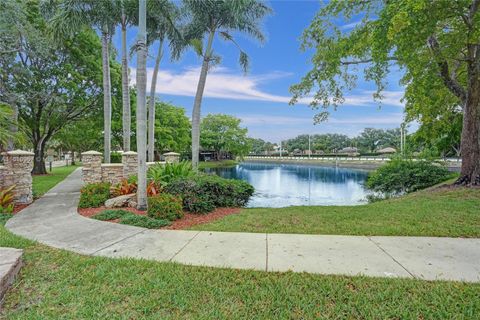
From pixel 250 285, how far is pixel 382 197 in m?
10.9

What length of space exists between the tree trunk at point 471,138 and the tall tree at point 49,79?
55.4 ft

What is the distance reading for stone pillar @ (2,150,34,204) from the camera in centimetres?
706

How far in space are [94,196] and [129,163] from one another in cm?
206

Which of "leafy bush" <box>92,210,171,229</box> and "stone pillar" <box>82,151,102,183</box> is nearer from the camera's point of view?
"leafy bush" <box>92,210,171,229</box>

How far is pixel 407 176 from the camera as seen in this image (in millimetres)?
11227

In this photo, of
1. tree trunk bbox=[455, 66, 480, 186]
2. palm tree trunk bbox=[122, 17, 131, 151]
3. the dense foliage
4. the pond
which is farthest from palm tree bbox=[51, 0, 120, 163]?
the dense foliage

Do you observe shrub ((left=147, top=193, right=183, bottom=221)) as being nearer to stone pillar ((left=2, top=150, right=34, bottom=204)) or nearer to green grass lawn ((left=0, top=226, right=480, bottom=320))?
green grass lawn ((left=0, top=226, right=480, bottom=320))

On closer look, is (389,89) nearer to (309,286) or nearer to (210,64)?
(210,64)

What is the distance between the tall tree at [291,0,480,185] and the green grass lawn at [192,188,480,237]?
372 cm

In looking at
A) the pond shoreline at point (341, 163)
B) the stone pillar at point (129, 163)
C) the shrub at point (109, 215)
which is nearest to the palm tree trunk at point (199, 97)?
the stone pillar at point (129, 163)

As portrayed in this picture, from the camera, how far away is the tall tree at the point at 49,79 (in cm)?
1261

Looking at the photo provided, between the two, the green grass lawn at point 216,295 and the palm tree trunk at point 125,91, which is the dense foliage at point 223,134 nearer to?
the palm tree trunk at point 125,91

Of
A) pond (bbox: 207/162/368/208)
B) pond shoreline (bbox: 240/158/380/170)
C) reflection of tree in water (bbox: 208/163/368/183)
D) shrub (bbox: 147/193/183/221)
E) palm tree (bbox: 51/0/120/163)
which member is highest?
palm tree (bbox: 51/0/120/163)

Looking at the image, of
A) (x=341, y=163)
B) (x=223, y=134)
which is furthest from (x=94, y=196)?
(x=341, y=163)
